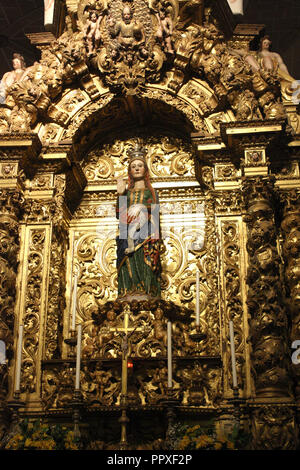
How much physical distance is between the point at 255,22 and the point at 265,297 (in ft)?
20.1

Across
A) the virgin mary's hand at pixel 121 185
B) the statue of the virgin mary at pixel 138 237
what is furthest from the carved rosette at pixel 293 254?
the virgin mary's hand at pixel 121 185

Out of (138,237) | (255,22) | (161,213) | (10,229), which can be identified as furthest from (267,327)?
(255,22)

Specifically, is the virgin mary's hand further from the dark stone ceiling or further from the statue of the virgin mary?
the dark stone ceiling

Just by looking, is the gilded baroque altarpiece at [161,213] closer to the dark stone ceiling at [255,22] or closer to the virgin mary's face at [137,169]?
the virgin mary's face at [137,169]

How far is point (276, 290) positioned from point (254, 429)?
167 centimetres

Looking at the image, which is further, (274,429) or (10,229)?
(10,229)

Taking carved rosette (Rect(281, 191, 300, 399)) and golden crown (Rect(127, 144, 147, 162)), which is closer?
carved rosette (Rect(281, 191, 300, 399))

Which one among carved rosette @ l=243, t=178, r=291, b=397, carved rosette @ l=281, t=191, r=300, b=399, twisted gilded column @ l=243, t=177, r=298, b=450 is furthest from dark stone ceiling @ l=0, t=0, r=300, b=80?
twisted gilded column @ l=243, t=177, r=298, b=450

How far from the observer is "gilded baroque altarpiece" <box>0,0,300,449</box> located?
8.06 metres

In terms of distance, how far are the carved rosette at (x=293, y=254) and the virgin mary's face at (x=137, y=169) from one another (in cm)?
206

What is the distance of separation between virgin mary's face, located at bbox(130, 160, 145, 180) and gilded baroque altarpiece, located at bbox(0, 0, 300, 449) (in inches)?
25.9

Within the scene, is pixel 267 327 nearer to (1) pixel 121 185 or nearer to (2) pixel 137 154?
(1) pixel 121 185

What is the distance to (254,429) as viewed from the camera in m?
7.46

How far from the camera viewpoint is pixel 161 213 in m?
10.1
